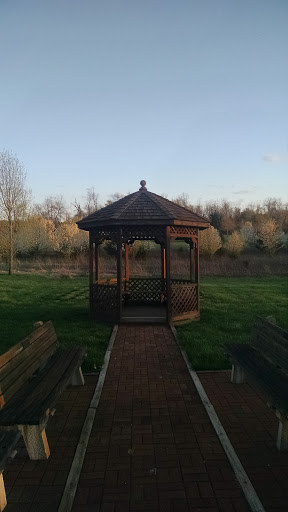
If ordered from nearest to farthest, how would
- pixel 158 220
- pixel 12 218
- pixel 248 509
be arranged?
pixel 248 509 → pixel 158 220 → pixel 12 218

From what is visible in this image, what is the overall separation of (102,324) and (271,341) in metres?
5.10

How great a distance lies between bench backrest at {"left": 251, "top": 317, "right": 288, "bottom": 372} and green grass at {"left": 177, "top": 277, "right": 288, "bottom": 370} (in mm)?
593

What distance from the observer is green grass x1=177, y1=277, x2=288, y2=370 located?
18.8 feet

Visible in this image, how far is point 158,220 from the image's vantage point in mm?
8164

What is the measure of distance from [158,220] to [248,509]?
252 inches

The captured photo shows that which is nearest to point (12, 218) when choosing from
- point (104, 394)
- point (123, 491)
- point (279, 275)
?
point (279, 275)

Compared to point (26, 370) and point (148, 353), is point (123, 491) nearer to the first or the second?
point (26, 370)

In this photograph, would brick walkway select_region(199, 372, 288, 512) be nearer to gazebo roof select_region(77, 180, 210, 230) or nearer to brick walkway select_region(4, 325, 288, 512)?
brick walkway select_region(4, 325, 288, 512)

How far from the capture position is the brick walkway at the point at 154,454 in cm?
253

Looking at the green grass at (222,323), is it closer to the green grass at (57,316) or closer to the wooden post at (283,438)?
the green grass at (57,316)

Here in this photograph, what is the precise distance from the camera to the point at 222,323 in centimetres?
830

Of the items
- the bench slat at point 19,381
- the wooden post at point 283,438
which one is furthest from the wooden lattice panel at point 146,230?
the wooden post at point 283,438

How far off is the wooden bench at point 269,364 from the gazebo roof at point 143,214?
13.6 feet

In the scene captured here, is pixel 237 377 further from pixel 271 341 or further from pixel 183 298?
pixel 183 298
